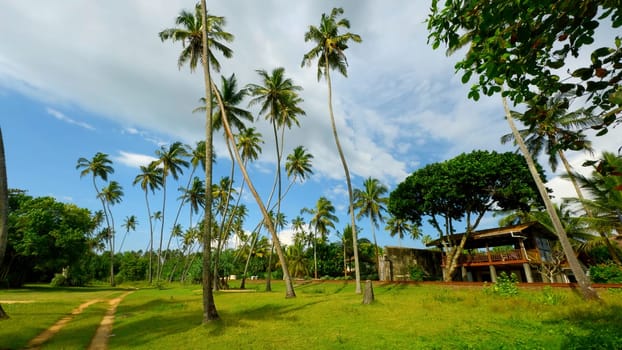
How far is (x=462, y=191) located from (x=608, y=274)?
31.3 ft

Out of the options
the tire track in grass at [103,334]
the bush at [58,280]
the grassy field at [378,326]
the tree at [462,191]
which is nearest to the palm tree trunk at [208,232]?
the grassy field at [378,326]

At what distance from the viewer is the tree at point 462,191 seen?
22.3 metres

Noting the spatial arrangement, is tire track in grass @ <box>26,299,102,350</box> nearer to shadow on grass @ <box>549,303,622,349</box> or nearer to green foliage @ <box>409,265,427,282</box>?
shadow on grass @ <box>549,303,622,349</box>

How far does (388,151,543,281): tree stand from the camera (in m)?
22.3

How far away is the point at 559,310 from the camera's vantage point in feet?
35.3

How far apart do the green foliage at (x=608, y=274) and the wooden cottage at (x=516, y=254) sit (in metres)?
4.52

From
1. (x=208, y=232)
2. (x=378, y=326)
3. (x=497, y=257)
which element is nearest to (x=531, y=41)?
(x=378, y=326)

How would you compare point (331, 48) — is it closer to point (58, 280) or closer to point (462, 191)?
point (462, 191)

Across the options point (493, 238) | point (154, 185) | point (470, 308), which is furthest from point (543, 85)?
point (154, 185)

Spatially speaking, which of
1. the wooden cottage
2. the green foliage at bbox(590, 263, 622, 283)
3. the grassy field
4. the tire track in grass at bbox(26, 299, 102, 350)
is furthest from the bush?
the green foliage at bbox(590, 263, 622, 283)

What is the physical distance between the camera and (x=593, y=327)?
8266mm

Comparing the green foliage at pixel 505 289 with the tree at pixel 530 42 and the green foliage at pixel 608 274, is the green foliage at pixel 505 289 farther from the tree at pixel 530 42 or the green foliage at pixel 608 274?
the tree at pixel 530 42

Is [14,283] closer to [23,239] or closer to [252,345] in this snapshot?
[23,239]

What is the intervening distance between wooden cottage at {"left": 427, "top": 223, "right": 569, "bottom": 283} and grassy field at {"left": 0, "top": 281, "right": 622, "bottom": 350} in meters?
10.7
